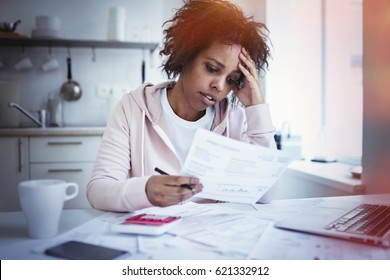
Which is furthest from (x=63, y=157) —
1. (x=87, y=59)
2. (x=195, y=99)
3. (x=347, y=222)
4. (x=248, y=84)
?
(x=347, y=222)

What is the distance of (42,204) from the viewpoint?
53cm

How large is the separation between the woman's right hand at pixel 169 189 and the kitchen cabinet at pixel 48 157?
0.89 m

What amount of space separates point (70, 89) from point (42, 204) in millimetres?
1883

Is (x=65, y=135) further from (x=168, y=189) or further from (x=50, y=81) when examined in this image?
(x=168, y=189)

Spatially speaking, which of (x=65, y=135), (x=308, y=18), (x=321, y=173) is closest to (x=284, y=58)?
(x=308, y=18)

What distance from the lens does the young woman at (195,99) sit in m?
0.90

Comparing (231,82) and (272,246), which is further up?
(231,82)

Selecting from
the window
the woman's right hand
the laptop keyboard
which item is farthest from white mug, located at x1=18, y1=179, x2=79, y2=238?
the window

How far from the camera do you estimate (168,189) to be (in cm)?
62

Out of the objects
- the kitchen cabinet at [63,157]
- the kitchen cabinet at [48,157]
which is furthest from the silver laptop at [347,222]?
→ the kitchen cabinet at [63,157]

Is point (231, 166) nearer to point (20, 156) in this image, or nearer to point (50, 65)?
point (20, 156)

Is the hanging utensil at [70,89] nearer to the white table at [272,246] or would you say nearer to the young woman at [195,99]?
the young woman at [195,99]
